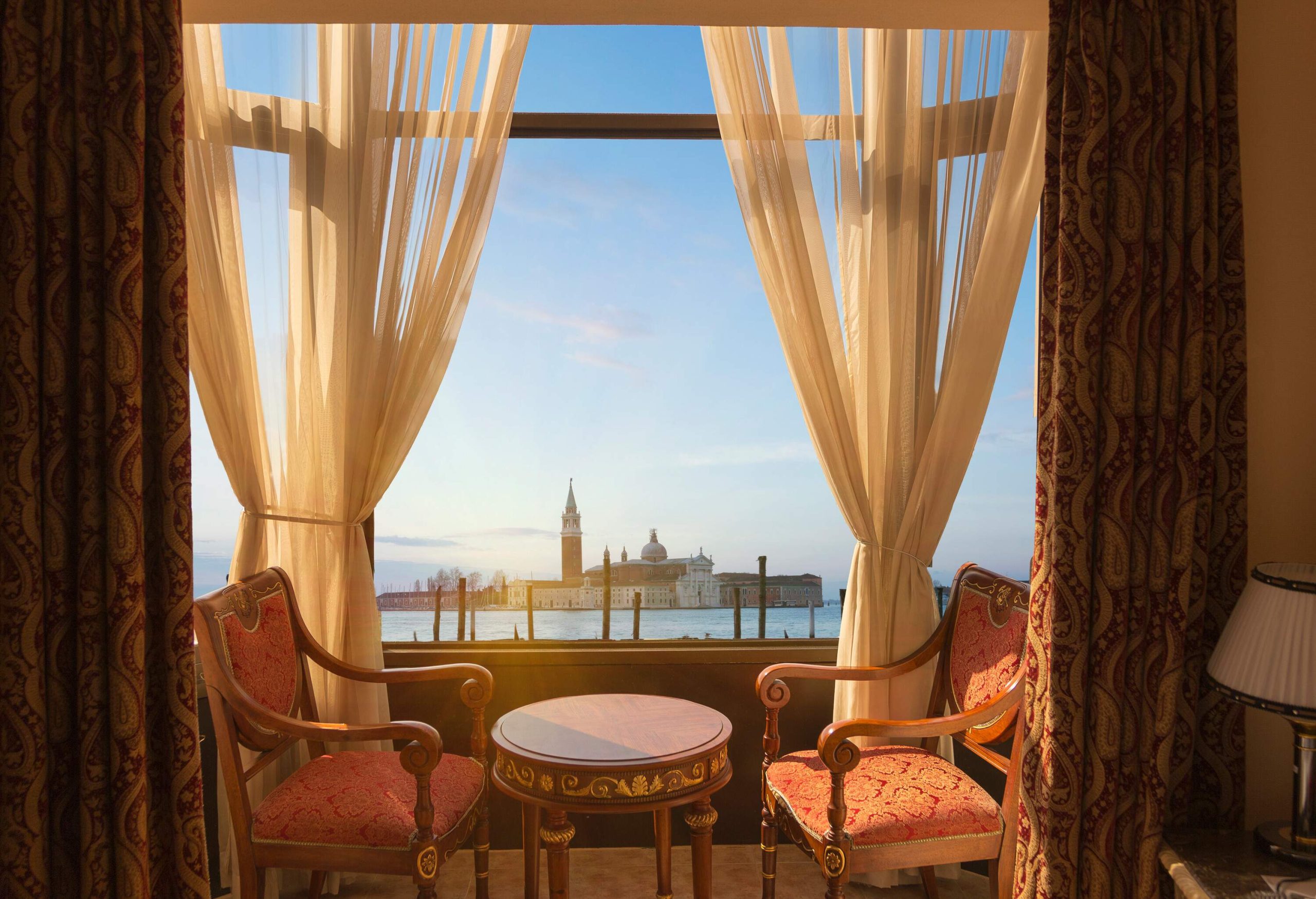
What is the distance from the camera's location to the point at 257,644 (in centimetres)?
225

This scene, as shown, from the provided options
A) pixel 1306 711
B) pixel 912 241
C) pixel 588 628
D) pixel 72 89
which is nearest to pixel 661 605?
pixel 588 628

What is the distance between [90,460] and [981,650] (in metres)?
2.36

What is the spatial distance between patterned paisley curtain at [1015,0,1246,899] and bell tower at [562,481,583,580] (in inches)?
83.3

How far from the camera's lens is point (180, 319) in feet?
6.28

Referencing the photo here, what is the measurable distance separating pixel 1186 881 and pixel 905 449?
1.34m

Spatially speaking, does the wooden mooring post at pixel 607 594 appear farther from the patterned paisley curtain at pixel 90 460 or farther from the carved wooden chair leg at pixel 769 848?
the patterned paisley curtain at pixel 90 460

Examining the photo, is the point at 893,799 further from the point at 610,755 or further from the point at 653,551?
the point at 653,551

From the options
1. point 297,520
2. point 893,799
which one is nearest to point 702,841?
point 893,799

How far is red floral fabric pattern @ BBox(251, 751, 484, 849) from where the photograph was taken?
6.56ft

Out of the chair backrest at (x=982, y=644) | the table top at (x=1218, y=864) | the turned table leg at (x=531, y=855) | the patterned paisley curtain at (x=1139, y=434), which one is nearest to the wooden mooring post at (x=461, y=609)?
the turned table leg at (x=531, y=855)

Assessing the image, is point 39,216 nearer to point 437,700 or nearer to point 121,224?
point 121,224

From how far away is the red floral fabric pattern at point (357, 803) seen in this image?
1999mm

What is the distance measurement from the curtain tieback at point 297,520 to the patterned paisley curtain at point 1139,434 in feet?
6.80

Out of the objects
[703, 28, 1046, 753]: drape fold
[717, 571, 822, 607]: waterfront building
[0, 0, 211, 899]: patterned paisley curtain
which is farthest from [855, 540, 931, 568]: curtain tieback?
[0, 0, 211, 899]: patterned paisley curtain
